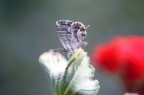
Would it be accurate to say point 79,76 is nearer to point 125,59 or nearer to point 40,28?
point 125,59

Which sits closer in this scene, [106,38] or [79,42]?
[79,42]

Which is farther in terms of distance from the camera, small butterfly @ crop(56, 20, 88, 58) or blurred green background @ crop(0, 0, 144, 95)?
blurred green background @ crop(0, 0, 144, 95)

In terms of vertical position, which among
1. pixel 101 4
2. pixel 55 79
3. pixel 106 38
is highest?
pixel 101 4

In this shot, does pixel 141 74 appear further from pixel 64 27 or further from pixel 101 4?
pixel 101 4

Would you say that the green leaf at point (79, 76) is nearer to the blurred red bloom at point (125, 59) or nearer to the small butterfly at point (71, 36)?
the small butterfly at point (71, 36)

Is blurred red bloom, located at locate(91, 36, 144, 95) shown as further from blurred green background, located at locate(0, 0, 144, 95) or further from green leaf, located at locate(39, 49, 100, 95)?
blurred green background, located at locate(0, 0, 144, 95)

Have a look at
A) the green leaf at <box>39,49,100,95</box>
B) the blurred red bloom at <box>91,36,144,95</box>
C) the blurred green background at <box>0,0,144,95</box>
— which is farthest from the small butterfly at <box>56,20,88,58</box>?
the blurred green background at <box>0,0,144,95</box>

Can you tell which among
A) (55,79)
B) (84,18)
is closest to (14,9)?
(84,18)

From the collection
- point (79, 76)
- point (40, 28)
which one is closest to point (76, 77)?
point (79, 76)
